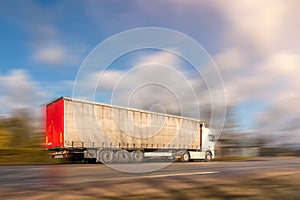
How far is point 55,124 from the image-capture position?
24.4m

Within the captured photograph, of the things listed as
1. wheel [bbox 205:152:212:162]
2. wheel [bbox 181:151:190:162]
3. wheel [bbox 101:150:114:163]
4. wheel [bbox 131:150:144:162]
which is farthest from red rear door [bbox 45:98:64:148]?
wheel [bbox 205:152:212:162]

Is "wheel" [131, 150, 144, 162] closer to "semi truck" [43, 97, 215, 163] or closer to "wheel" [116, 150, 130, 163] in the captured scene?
"semi truck" [43, 97, 215, 163]

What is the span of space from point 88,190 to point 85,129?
1560cm

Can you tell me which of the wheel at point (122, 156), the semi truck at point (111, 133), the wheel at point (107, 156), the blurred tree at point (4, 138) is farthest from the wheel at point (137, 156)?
the blurred tree at point (4, 138)

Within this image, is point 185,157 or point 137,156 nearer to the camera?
point 137,156

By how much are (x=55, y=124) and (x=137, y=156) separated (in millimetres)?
6956

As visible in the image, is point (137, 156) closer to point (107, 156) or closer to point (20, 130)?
point (107, 156)

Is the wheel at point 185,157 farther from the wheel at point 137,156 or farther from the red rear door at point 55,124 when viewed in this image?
the red rear door at point 55,124

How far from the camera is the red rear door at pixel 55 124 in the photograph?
23.6 m

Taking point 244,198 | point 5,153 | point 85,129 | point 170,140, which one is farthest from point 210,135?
point 244,198

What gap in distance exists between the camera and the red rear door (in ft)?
77.6

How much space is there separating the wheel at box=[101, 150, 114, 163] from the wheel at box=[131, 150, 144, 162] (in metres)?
2.12

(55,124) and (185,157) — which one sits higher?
(55,124)

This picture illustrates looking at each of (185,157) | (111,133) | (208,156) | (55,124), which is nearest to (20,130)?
(185,157)
